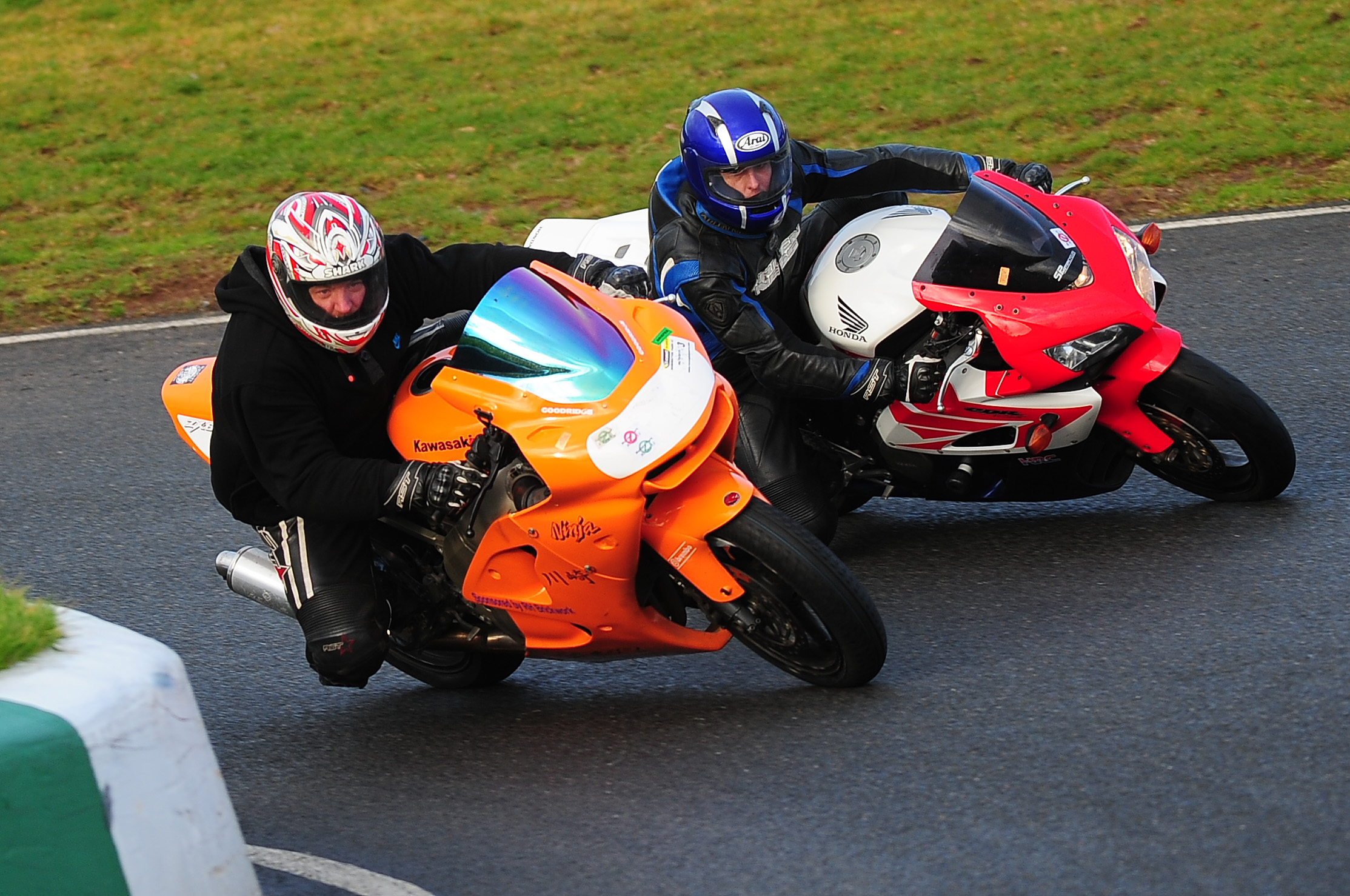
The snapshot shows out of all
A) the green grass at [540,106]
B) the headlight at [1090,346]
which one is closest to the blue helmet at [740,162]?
the headlight at [1090,346]

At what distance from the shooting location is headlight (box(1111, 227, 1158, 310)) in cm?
489

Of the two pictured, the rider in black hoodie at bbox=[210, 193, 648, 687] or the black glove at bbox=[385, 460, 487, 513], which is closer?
the black glove at bbox=[385, 460, 487, 513]

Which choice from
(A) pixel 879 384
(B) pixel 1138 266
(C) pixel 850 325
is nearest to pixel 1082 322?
(B) pixel 1138 266

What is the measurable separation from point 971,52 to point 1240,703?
935cm

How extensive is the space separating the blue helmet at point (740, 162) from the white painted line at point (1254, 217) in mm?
4546

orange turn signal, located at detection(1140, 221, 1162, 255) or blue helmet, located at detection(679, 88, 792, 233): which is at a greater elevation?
blue helmet, located at detection(679, 88, 792, 233)

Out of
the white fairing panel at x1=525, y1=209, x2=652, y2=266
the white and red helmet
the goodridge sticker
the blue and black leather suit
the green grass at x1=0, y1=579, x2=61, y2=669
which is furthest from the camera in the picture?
the white fairing panel at x1=525, y1=209, x2=652, y2=266

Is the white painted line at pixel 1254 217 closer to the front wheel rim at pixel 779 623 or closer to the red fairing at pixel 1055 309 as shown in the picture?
the red fairing at pixel 1055 309

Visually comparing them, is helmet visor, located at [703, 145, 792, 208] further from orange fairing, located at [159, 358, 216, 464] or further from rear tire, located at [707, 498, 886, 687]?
orange fairing, located at [159, 358, 216, 464]

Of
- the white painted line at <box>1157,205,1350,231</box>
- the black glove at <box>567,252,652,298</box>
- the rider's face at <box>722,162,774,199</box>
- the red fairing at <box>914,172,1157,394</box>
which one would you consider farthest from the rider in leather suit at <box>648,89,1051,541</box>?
the white painted line at <box>1157,205,1350,231</box>

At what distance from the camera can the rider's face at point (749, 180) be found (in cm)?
496

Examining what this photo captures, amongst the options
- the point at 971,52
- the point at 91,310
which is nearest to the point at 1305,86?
the point at 971,52

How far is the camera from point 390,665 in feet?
17.0

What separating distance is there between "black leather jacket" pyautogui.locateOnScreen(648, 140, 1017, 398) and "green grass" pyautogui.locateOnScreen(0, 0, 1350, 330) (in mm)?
4585
